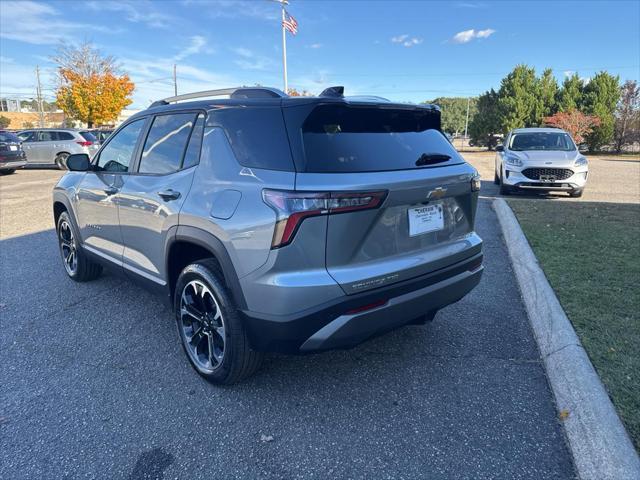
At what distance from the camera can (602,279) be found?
431cm

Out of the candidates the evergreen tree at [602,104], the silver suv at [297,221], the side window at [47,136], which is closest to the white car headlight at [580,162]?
the silver suv at [297,221]

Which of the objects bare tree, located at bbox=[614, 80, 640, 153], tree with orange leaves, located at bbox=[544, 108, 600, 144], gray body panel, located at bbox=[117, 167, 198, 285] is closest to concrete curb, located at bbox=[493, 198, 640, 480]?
gray body panel, located at bbox=[117, 167, 198, 285]

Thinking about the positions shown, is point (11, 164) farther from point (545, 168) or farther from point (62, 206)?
point (545, 168)

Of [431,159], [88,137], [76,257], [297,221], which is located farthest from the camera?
[88,137]

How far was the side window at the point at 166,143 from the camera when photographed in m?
3.04

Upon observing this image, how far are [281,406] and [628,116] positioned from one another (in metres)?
40.0

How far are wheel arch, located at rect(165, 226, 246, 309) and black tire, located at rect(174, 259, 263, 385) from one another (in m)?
0.10

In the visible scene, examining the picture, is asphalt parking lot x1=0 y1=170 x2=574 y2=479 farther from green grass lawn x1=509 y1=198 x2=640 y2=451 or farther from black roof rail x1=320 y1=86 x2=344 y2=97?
black roof rail x1=320 y1=86 x2=344 y2=97

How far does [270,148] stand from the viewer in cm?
242

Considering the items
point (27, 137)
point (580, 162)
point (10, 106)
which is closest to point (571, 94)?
point (580, 162)

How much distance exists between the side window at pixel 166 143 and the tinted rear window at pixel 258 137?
1.54 feet

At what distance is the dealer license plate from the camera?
8.43 feet

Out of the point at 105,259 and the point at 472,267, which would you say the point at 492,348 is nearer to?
the point at 472,267

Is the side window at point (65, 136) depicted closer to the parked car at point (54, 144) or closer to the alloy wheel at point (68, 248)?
the parked car at point (54, 144)
